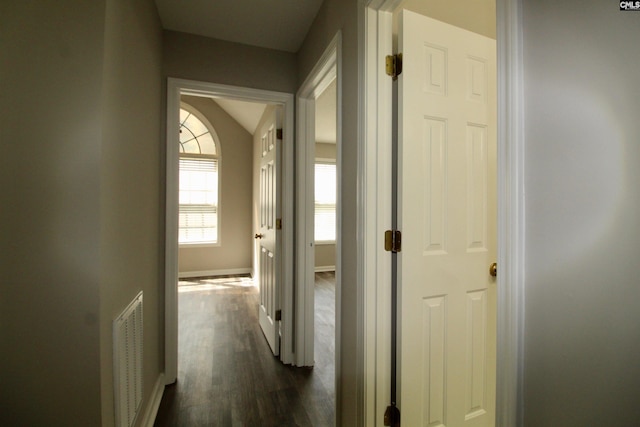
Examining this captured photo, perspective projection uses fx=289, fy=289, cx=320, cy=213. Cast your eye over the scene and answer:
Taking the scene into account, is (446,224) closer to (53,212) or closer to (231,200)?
(53,212)

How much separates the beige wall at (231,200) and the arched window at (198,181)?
12cm

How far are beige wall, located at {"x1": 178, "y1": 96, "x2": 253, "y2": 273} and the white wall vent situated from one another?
402 cm

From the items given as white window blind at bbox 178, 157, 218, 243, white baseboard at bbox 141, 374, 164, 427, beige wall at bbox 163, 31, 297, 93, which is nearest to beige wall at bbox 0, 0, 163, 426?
white baseboard at bbox 141, 374, 164, 427

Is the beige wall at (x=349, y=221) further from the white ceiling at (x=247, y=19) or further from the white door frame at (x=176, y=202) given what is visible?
the white door frame at (x=176, y=202)

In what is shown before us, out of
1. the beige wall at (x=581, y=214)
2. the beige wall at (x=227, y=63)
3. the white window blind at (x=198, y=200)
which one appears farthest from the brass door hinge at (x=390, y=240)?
the white window blind at (x=198, y=200)

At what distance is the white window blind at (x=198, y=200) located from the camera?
5309mm

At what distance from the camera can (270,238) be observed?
2682 mm

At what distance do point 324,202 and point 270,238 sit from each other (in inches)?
137

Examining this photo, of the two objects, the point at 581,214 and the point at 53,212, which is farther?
the point at 53,212

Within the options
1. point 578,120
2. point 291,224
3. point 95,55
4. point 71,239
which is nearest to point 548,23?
point 578,120

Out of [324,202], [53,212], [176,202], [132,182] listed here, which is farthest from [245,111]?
[53,212]

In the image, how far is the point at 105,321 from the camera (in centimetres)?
106

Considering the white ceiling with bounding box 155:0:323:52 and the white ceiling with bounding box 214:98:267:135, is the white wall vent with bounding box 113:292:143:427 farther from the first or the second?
the white ceiling with bounding box 214:98:267:135

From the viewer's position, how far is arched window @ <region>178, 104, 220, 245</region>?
17.3 feet
